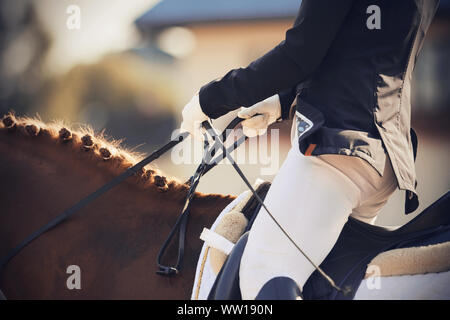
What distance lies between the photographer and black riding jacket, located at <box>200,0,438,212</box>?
61.1 inches

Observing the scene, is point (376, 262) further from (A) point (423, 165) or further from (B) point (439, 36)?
(B) point (439, 36)

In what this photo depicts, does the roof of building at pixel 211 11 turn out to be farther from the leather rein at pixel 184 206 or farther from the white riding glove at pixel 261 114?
the leather rein at pixel 184 206

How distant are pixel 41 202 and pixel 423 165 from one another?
12.4 m

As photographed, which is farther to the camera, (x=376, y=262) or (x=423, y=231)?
(x=423, y=231)

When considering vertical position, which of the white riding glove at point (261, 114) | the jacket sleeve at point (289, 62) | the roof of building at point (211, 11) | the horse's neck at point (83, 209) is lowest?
the horse's neck at point (83, 209)

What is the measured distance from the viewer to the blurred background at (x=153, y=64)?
11.7 meters

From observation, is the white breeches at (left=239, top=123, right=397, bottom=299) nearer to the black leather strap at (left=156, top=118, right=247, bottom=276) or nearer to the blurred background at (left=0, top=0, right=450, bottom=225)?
the black leather strap at (left=156, top=118, right=247, bottom=276)

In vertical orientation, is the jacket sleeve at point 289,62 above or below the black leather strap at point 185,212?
above

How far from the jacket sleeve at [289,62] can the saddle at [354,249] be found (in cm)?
53

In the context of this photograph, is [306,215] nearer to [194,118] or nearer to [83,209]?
[194,118]

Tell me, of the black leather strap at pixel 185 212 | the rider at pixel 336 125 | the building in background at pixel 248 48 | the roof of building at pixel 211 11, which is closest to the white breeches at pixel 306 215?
the rider at pixel 336 125

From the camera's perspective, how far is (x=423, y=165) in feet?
41.9

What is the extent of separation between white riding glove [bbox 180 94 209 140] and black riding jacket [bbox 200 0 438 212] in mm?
294
